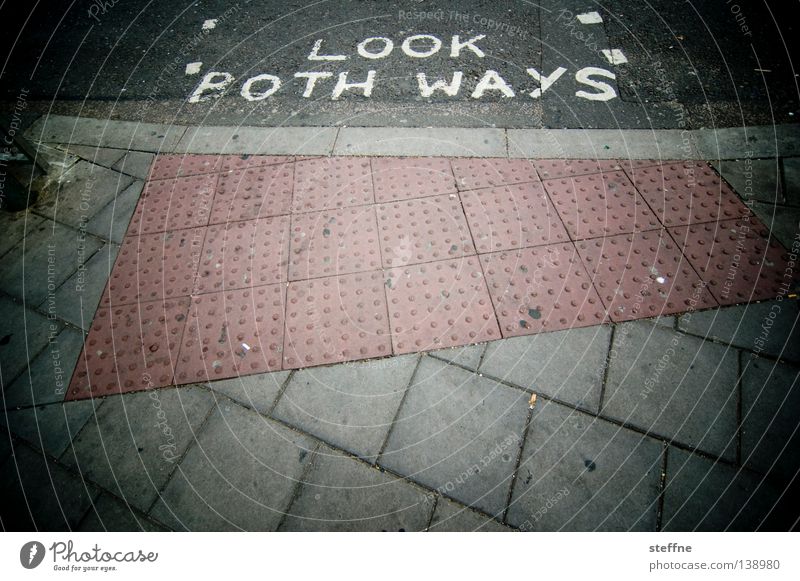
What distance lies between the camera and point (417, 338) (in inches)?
108

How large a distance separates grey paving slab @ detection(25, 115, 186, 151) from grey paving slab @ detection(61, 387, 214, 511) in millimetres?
2956

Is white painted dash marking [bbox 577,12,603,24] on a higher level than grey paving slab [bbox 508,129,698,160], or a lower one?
higher

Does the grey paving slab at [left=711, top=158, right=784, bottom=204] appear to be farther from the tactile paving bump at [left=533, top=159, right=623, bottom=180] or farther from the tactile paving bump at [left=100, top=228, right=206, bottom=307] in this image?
the tactile paving bump at [left=100, top=228, right=206, bottom=307]

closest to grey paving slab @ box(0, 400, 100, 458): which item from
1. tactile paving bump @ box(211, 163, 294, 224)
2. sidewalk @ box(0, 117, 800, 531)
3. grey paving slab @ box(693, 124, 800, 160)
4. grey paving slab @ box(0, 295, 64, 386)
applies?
sidewalk @ box(0, 117, 800, 531)

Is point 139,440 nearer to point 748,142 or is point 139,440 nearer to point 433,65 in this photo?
point 433,65

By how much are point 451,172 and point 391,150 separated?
0.70 metres

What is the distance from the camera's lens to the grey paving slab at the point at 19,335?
9.34ft

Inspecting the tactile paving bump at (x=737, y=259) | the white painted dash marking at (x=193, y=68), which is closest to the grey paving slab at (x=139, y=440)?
the tactile paving bump at (x=737, y=259)

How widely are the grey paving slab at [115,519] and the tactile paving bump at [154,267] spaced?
59.3 inches

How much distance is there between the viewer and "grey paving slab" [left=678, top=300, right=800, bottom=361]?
2516 mm

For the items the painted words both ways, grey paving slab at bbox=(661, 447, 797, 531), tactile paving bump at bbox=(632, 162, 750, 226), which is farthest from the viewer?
the painted words both ways

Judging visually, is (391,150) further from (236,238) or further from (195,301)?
(195,301)

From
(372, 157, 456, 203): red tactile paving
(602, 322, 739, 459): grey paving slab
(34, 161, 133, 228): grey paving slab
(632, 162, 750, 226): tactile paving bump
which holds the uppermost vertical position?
(34, 161, 133, 228): grey paving slab
